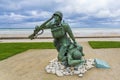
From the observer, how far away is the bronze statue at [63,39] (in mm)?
8039

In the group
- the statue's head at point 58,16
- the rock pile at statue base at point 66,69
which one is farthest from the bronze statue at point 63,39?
the rock pile at statue base at point 66,69

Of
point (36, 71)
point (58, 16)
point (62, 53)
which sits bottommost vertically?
point (36, 71)

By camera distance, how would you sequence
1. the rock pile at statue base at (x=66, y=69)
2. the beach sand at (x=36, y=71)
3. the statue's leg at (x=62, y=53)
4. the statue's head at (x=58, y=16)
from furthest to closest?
1. the statue's leg at (x=62, y=53)
2. the statue's head at (x=58, y=16)
3. the rock pile at statue base at (x=66, y=69)
4. the beach sand at (x=36, y=71)

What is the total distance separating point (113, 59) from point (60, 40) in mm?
3021

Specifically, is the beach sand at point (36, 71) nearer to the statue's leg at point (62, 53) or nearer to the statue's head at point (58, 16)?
the statue's leg at point (62, 53)

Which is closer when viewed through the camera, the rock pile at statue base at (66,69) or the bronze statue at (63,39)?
the rock pile at statue base at (66,69)

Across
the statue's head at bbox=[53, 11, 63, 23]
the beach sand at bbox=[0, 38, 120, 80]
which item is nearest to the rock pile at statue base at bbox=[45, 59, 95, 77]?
the beach sand at bbox=[0, 38, 120, 80]

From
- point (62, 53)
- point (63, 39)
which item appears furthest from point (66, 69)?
point (63, 39)

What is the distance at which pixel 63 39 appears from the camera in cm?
830

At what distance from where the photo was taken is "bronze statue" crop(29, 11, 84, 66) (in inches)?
316

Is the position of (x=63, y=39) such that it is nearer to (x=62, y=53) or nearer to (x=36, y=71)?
(x=62, y=53)

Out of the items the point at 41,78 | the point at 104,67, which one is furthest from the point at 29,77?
the point at 104,67

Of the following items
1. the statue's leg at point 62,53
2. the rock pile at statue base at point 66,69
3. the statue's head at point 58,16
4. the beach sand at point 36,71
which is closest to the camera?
the beach sand at point 36,71

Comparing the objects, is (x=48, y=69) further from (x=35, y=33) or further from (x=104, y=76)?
(x=104, y=76)
